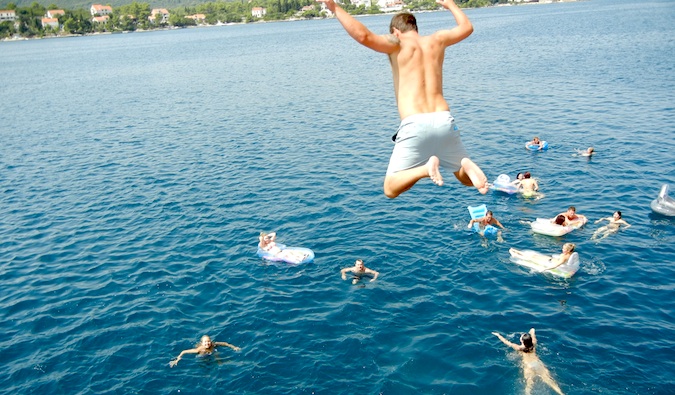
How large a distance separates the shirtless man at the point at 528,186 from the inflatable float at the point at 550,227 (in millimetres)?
3445

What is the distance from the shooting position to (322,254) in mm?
22469

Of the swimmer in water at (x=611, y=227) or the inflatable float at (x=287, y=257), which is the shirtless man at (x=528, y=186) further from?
the inflatable float at (x=287, y=257)

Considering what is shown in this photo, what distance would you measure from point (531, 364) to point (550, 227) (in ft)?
29.0

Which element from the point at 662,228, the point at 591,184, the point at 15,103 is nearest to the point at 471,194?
the point at 591,184

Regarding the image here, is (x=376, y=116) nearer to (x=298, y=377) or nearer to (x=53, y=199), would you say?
(x=53, y=199)

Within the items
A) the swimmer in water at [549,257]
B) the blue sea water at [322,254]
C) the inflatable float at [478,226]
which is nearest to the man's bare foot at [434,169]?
the blue sea water at [322,254]

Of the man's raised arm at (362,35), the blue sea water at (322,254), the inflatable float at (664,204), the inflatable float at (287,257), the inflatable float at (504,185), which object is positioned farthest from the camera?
the inflatable float at (504,185)

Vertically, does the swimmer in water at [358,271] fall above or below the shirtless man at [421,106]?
below

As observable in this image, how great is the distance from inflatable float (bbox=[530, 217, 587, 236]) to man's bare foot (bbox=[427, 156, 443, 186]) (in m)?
17.2

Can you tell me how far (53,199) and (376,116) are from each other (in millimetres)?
26895

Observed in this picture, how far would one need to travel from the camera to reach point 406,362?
52.0ft

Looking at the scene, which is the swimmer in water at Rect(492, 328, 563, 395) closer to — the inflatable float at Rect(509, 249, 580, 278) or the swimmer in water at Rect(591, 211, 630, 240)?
the inflatable float at Rect(509, 249, 580, 278)

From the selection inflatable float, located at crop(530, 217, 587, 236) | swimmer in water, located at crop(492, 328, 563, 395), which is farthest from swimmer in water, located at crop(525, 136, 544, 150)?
swimmer in water, located at crop(492, 328, 563, 395)

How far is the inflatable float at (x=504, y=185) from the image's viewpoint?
88.9 ft
